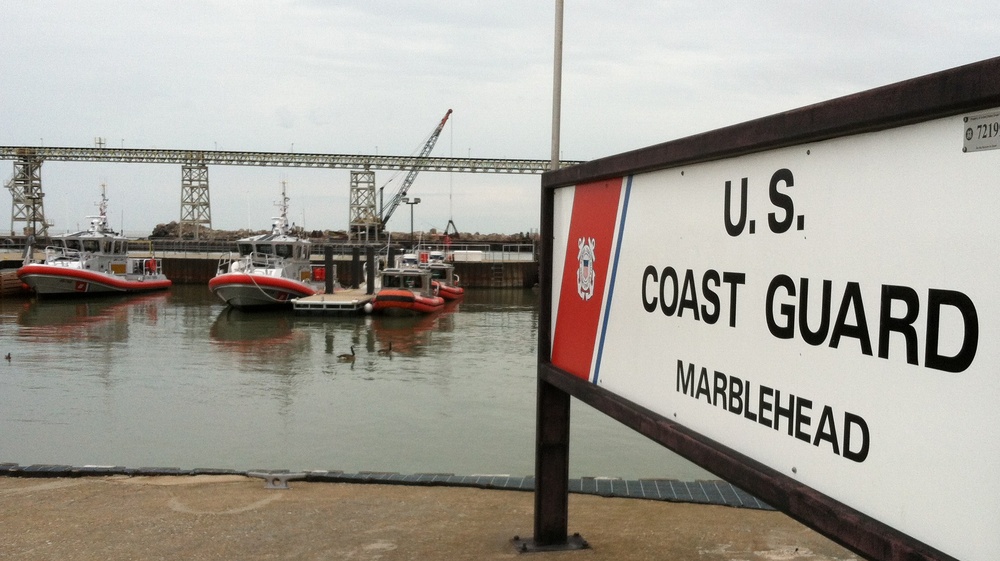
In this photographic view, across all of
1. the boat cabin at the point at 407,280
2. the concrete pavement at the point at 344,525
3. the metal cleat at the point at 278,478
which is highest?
the boat cabin at the point at 407,280

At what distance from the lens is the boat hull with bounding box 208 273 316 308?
3538 centimetres

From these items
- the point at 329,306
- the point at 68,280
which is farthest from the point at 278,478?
the point at 68,280

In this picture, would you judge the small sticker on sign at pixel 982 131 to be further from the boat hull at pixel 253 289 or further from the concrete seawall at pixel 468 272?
the concrete seawall at pixel 468 272

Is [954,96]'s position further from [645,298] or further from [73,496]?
[73,496]

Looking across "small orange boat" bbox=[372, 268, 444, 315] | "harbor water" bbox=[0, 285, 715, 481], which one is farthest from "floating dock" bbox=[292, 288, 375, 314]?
"harbor water" bbox=[0, 285, 715, 481]

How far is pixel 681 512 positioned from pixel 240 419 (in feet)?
34.2

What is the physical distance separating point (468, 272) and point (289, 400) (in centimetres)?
4003

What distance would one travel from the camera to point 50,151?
78062 millimetres

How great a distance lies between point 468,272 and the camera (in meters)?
56.9

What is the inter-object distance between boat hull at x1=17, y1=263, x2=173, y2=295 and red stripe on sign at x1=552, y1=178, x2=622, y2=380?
135ft

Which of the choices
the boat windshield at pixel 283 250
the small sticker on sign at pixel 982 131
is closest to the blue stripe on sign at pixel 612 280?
the small sticker on sign at pixel 982 131

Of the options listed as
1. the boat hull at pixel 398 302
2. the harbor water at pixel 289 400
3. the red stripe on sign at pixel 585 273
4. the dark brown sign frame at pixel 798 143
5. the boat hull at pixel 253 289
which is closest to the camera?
the dark brown sign frame at pixel 798 143

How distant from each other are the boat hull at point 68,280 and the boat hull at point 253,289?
9397 mm

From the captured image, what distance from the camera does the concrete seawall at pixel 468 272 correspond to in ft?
184
